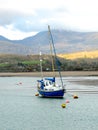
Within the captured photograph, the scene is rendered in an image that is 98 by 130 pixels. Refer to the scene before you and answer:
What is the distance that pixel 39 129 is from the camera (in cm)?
5184

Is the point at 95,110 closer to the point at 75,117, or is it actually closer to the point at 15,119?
the point at 75,117

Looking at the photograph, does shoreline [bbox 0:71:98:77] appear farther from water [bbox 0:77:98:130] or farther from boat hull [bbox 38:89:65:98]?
boat hull [bbox 38:89:65:98]

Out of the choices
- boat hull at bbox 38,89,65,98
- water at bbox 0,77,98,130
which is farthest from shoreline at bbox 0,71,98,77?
boat hull at bbox 38,89,65,98

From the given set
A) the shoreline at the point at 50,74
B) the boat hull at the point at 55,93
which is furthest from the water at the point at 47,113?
the shoreline at the point at 50,74

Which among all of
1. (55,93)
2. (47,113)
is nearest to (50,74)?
(55,93)

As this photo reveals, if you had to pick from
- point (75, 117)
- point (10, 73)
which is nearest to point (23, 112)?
point (75, 117)

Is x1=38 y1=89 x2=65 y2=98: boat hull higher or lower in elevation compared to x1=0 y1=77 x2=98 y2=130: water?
higher

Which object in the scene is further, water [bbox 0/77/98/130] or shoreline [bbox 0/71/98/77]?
shoreline [bbox 0/71/98/77]

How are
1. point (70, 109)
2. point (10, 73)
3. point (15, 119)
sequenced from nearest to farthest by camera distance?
point (15, 119)
point (70, 109)
point (10, 73)

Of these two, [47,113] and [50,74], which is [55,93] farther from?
[50,74]

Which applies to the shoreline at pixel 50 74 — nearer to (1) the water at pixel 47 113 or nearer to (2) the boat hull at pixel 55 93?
(1) the water at pixel 47 113

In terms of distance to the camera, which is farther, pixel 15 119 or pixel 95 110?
pixel 95 110

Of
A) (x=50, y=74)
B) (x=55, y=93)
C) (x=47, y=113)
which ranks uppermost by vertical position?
(x=50, y=74)

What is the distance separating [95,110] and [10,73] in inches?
5176
